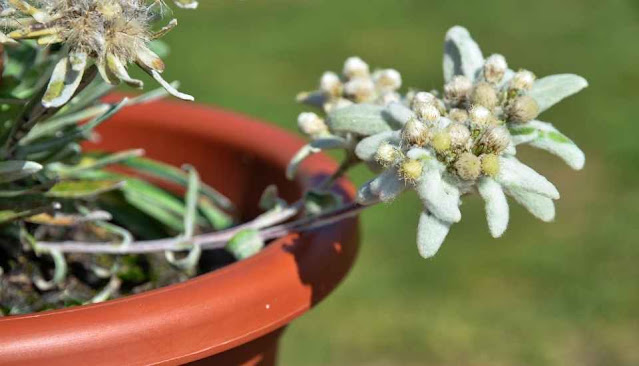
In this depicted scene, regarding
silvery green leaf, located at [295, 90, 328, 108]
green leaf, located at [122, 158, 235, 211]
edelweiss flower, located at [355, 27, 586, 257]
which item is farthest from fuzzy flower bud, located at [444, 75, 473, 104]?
green leaf, located at [122, 158, 235, 211]

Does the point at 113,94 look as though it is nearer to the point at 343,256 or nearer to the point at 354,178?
the point at 343,256

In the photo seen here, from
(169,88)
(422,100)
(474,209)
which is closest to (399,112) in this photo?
(422,100)

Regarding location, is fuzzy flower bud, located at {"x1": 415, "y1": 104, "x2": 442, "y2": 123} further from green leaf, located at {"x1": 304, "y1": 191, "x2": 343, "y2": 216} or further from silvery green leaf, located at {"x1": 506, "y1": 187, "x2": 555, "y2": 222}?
green leaf, located at {"x1": 304, "y1": 191, "x2": 343, "y2": 216}

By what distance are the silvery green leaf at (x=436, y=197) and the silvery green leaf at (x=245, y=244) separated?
29 cm

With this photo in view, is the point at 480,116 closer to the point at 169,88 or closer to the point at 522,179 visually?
the point at 522,179

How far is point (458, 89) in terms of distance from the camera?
91 cm

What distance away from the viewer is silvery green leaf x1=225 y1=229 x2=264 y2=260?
41.1 inches

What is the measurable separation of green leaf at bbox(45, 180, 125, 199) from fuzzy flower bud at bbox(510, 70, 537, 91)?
43 centimetres

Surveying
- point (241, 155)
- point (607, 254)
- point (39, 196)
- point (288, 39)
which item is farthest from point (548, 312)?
point (288, 39)

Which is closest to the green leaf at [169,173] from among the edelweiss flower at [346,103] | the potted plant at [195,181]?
the potted plant at [195,181]

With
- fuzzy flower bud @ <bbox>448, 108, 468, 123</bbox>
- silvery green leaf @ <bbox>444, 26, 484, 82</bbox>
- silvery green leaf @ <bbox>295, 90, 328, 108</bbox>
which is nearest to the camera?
fuzzy flower bud @ <bbox>448, 108, 468, 123</bbox>

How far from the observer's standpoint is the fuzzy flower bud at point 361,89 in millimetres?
1049

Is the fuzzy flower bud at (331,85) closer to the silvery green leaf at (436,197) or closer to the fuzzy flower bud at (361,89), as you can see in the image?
the fuzzy flower bud at (361,89)

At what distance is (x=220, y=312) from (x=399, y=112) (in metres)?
0.26
